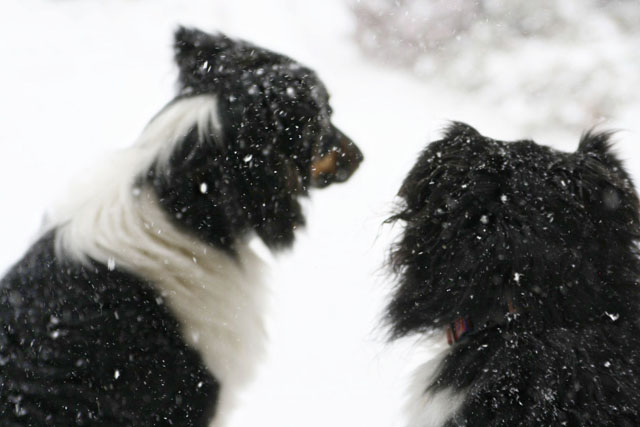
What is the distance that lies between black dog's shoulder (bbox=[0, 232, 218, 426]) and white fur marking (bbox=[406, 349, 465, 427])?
2.46 feet

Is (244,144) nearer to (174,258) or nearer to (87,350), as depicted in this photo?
(174,258)

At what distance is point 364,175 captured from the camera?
413 centimetres

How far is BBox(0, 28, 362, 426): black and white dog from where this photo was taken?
179 centimetres

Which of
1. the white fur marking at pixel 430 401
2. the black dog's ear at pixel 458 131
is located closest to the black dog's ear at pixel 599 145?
the black dog's ear at pixel 458 131

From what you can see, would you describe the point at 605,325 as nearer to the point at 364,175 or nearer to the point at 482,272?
the point at 482,272

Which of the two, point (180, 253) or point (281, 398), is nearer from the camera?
point (180, 253)

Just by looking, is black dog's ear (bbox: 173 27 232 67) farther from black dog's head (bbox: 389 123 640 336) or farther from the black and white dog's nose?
black dog's head (bbox: 389 123 640 336)

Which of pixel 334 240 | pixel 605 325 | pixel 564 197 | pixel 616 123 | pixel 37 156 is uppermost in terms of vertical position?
pixel 616 123

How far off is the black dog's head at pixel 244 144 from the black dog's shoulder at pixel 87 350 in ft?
1.16

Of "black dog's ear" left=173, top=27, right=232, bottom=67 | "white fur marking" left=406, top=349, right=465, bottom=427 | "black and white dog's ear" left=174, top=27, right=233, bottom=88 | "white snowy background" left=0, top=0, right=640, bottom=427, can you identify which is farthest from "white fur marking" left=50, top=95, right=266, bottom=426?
"white snowy background" left=0, top=0, right=640, bottom=427

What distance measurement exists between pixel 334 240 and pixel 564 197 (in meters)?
2.18

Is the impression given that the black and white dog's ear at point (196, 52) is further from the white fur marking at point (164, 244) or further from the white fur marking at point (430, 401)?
the white fur marking at point (430, 401)

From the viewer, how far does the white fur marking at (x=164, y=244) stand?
194cm

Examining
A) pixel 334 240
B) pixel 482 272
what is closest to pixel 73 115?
pixel 334 240
